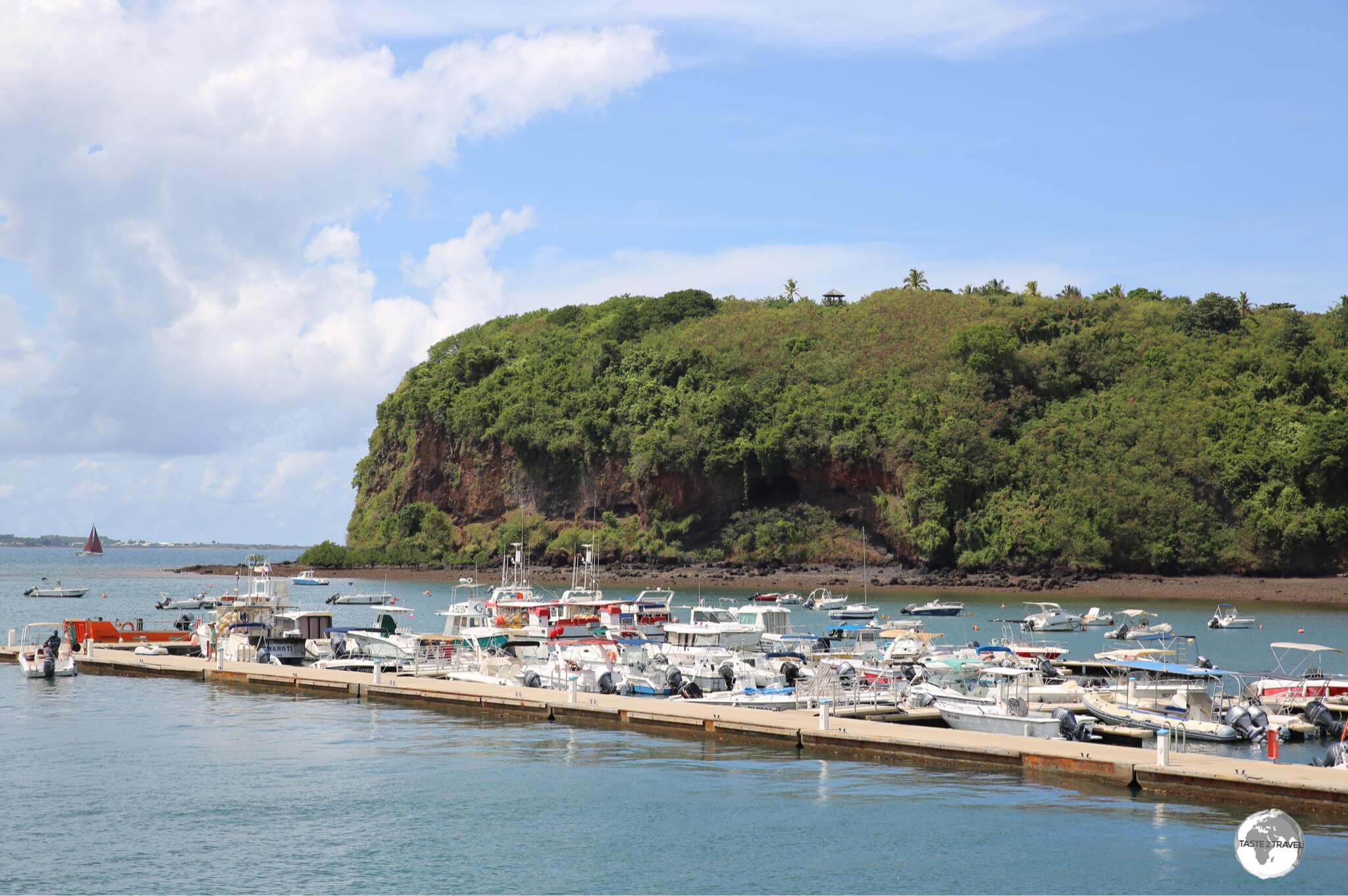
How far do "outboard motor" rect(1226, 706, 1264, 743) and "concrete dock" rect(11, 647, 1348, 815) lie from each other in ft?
10.7

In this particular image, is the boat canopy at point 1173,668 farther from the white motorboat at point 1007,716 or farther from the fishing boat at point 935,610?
the fishing boat at point 935,610

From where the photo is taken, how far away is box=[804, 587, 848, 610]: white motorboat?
3841 inches

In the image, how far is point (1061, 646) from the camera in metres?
69.1

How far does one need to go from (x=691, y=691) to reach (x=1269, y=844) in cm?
2181

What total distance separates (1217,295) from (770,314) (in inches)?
2024

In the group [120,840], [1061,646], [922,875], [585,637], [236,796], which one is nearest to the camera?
[922,875]

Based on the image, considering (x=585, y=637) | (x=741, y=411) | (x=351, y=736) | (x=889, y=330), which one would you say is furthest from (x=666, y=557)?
(x=351, y=736)

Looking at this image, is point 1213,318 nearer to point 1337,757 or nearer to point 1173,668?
point 1173,668

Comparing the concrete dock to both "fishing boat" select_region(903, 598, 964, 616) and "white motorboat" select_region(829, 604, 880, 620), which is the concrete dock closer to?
"white motorboat" select_region(829, 604, 880, 620)

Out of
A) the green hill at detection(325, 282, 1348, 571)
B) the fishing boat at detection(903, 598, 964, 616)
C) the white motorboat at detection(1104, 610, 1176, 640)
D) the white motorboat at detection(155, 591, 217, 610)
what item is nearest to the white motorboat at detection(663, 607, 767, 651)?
the white motorboat at detection(1104, 610, 1176, 640)

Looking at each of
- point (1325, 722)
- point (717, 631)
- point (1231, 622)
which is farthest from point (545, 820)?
point (1231, 622)

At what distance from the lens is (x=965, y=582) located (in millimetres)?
116938

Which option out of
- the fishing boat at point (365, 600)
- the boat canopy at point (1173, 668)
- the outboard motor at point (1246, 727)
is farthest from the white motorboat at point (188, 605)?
the outboard motor at point (1246, 727)

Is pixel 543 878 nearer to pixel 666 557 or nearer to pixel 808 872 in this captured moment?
pixel 808 872
